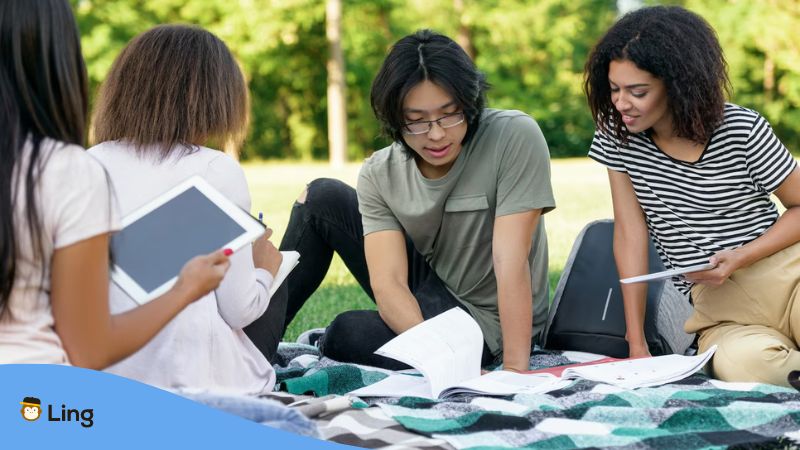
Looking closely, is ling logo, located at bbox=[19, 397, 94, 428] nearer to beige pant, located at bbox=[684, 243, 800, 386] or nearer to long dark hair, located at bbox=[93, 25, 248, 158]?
long dark hair, located at bbox=[93, 25, 248, 158]

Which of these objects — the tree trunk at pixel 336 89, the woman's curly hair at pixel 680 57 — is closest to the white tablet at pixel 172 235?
the woman's curly hair at pixel 680 57

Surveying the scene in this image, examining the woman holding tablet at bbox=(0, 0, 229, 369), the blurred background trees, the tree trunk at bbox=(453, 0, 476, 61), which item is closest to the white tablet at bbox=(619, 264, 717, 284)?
the woman holding tablet at bbox=(0, 0, 229, 369)

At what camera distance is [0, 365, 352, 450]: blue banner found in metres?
1.90

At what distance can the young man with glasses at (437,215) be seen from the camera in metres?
3.27

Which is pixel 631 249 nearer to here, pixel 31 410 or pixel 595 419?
pixel 595 419

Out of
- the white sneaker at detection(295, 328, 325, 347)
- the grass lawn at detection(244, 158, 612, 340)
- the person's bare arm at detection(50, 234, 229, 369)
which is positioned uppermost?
the person's bare arm at detection(50, 234, 229, 369)

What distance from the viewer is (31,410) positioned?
6.27 ft

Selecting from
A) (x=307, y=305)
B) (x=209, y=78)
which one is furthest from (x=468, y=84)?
(x=307, y=305)

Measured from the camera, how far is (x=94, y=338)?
1915 mm

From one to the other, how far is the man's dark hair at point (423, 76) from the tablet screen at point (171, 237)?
46.9 inches

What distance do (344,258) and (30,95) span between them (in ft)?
7.27

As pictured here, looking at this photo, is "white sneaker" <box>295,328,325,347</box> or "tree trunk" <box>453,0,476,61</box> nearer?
"white sneaker" <box>295,328,325,347</box>

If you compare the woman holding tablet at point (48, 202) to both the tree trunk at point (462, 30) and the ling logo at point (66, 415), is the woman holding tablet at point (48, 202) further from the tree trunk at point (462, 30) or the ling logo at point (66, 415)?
the tree trunk at point (462, 30)

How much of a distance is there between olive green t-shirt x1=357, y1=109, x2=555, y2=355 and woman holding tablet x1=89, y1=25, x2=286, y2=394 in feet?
2.81
